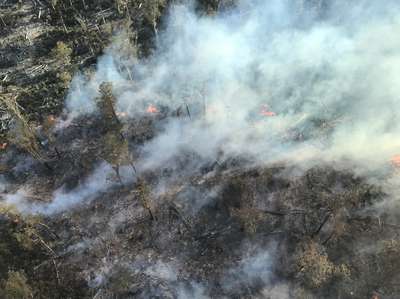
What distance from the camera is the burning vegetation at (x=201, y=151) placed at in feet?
82.1

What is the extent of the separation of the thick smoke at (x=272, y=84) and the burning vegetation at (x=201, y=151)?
0.11 m

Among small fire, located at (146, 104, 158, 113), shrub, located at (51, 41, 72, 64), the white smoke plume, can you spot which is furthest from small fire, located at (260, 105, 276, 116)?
shrub, located at (51, 41, 72, 64)

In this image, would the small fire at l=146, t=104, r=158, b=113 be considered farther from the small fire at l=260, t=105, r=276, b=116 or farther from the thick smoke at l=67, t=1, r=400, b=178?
the small fire at l=260, t=105, r=276, b=116

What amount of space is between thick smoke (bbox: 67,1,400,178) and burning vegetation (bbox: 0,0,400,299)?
0.11m

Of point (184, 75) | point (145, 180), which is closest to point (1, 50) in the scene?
point (184, 75)

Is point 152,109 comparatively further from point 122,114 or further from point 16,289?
point 16,289

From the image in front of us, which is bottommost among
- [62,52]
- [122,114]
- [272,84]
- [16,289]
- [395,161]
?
[395,161]

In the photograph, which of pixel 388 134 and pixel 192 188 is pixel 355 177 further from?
pixel 192 188

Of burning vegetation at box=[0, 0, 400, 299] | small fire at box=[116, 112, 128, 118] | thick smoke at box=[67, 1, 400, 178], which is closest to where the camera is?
burning vegetation at box=[0, 0, 400, 299]

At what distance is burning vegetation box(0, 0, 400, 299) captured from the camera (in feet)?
82.1

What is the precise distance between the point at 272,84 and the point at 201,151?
280 inches

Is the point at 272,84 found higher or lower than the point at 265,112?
higher

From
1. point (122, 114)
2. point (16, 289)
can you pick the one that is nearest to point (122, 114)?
point (122, 114)

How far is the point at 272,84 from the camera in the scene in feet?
105
